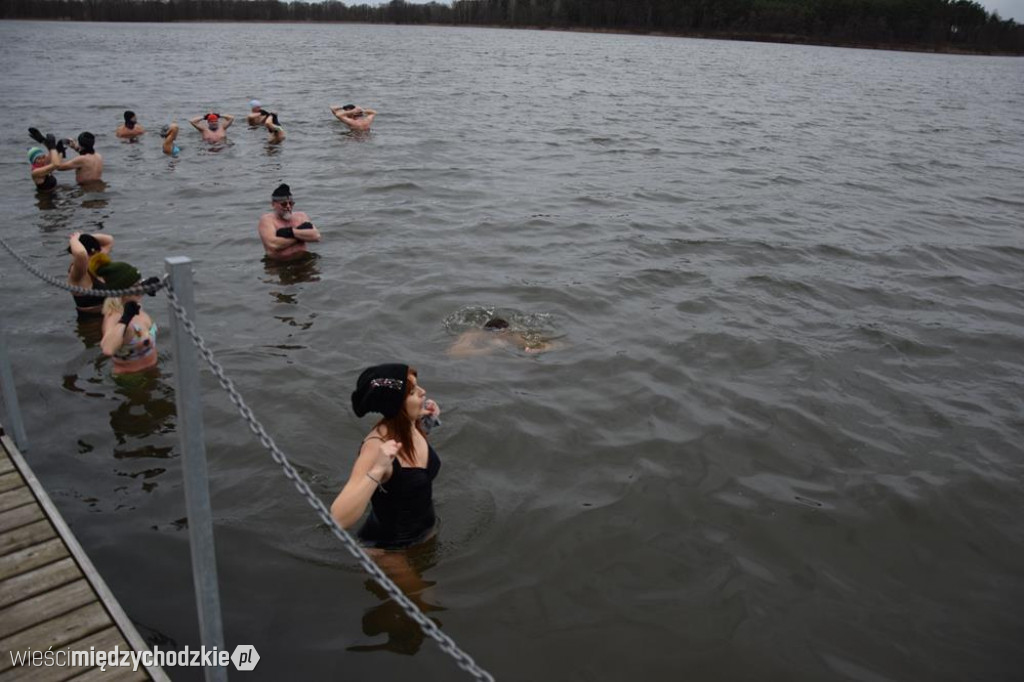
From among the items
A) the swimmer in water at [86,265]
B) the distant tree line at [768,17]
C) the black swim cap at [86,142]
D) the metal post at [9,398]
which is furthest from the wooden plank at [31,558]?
the distant tree line at [768,17]

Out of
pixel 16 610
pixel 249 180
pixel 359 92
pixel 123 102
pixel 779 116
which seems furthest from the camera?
pixel 359 92

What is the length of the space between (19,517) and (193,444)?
90.5 inches

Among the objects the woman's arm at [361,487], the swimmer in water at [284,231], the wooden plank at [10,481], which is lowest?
the wooden plank at [10,481]

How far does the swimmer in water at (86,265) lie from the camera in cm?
738

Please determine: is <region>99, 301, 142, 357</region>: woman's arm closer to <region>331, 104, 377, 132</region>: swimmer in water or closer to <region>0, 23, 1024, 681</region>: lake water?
<region>0, 23, 1024, 681</region>: lake water

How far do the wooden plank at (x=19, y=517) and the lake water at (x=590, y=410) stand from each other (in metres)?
0.75

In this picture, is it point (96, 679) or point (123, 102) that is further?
point (123, 102)

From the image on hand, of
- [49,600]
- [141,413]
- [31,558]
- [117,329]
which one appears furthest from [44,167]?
[49,600]

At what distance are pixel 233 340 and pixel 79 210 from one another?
265 inches

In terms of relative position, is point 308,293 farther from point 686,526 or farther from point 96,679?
point 96,679

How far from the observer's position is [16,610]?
3.54 m

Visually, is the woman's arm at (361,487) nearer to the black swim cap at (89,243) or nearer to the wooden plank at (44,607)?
the wooden plank at (44,607)

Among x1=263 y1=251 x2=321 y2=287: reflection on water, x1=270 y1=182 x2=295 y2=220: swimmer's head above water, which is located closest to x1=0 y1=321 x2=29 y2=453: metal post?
x1=263 y1=251 x2=321 y2=287: reflection on water

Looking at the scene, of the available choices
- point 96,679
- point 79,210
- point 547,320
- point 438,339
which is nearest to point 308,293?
point 438,339
